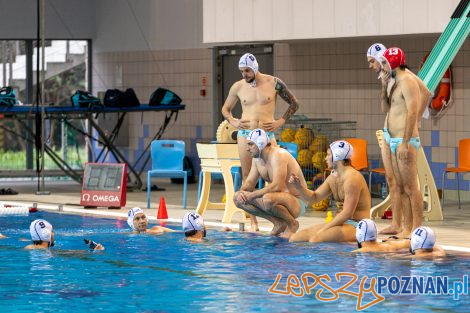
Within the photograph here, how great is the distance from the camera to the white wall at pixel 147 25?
75.6ft

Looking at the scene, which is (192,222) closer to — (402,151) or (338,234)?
(338,234)

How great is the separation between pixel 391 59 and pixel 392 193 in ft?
4.82

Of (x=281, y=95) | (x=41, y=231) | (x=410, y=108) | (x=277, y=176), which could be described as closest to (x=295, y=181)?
(x=277, y=176)

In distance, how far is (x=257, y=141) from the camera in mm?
13094

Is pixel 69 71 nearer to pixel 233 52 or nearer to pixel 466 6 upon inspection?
pixel 233 52

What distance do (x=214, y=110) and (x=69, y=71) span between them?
4.66m

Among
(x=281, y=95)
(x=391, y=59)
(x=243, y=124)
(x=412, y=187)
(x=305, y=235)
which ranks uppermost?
(x=391, y=59)

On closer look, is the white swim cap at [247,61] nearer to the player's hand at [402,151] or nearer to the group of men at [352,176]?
the group of men at [352,176]

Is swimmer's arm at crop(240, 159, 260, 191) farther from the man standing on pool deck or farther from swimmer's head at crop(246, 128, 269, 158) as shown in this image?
the man standing on pool deck

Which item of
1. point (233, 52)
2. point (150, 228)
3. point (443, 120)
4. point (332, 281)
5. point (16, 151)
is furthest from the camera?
point (16, 151)

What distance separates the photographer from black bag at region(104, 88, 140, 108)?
809 inches

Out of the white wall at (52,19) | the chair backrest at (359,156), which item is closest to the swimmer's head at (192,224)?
the chair backrest at (359,156)

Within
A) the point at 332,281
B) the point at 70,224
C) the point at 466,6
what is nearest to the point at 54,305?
the point at 332,281

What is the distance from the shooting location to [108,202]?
1723 cm
